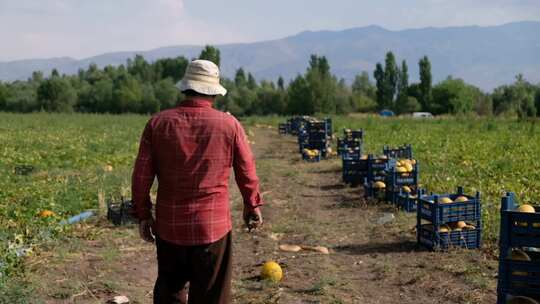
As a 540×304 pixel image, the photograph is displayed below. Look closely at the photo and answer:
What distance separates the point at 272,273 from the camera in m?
6.98

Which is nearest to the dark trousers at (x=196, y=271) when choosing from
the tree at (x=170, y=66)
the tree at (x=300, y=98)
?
the tree at (x=300, y=98)

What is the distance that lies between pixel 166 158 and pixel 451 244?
5.27m

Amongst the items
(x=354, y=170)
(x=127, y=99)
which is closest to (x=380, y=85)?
(x=127, y=99)

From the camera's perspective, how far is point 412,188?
11516 mm

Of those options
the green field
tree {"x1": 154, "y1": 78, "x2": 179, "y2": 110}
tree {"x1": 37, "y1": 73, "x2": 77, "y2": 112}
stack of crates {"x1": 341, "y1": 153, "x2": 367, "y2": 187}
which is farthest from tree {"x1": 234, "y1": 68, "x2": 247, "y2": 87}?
stack of crates {"x1": 341, "y1": 153, "x2": 367, "y2": 187}

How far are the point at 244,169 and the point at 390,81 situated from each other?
9779 cm

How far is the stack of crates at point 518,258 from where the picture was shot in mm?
5367

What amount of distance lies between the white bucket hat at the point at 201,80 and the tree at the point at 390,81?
89438 mm

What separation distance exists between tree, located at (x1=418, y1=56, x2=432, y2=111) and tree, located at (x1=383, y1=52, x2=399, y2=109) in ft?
17.2

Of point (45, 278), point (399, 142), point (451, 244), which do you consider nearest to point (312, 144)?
point (399, 142)

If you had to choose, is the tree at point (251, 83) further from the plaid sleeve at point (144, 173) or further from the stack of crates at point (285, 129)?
the plaid sleeve at point (144, 173)

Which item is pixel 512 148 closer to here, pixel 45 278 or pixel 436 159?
pixel 436 159

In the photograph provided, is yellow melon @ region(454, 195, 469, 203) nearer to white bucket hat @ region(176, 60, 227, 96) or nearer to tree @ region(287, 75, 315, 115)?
white bucket hat @ region(176, 60, 227, 96)

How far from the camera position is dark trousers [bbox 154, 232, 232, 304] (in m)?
4.22
